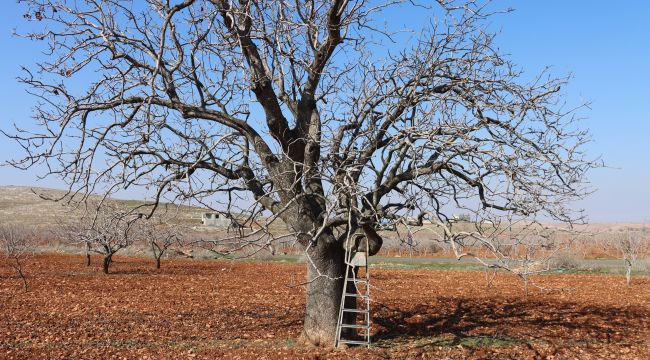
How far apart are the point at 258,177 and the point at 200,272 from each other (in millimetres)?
15437

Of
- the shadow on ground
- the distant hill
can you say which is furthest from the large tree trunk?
the distant hill

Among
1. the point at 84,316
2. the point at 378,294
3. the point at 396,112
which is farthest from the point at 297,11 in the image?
the point at 378,294

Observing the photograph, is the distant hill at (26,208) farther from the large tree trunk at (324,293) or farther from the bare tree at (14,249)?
the large tree trunk at (324,293)

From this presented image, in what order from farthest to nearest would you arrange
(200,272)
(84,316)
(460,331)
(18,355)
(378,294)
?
1. (200,272)
2. (378,294)
3. (84,316)
4. (460,331)
5. (18,355)

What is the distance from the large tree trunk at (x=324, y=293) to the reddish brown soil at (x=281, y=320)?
1.11 ft

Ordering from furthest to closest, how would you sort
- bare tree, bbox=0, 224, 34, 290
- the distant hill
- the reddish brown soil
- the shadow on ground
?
the distant hill → bare tree, bbox=0, 224, 34, 290 → the shadow on ground → the reddish brown soil

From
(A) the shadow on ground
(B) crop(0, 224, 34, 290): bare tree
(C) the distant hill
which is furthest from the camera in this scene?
(C) the distant hill

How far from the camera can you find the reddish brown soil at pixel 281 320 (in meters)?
8.59

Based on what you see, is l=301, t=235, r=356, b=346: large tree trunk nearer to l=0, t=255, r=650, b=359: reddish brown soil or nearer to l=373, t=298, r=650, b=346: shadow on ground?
l=0, t=255, r=650, b=359: reddish brown soil

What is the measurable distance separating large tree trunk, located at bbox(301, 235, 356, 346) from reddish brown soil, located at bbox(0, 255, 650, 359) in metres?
0.34

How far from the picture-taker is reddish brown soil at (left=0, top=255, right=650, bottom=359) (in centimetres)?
859

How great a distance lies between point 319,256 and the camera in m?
8.61

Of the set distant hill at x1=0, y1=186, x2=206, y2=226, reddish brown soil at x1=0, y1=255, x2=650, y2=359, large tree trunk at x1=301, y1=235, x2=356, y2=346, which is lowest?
reddish brown soil at x1=0, y1=255, x2=650, y2=359

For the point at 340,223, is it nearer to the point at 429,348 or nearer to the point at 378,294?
the point at 429,348
